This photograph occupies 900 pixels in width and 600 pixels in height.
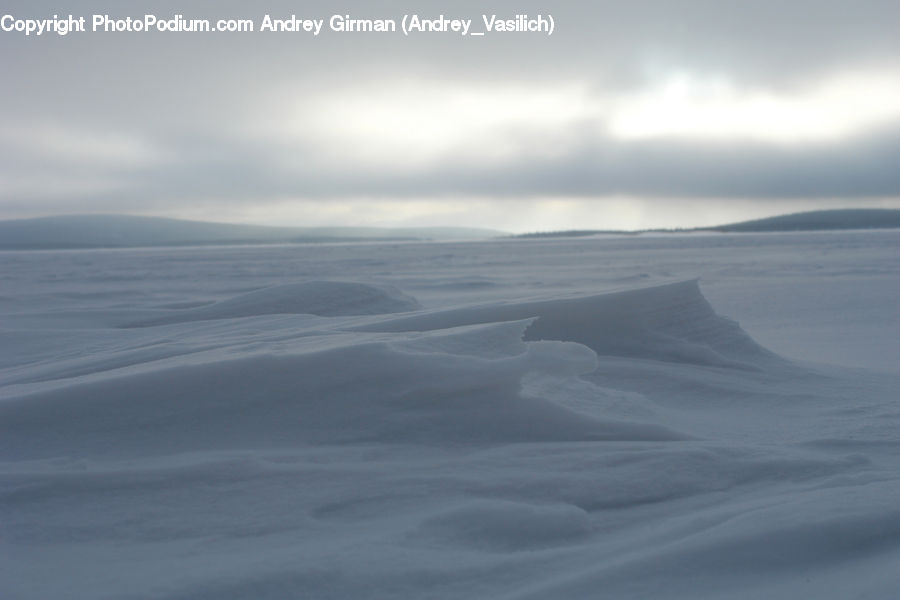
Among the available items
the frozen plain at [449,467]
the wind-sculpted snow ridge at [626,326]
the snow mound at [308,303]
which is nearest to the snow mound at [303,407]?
the frozen plain at [449,467]

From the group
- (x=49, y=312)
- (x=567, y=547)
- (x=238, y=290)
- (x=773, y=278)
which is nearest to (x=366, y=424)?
(x=567, y=547)

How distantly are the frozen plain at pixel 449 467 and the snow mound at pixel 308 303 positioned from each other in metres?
1.20

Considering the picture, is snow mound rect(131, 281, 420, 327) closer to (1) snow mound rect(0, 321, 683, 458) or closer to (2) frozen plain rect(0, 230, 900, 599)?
(2) frozen plain rect(0, 230, 900, 599)

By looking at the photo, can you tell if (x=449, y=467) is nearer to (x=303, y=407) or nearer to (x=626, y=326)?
(x=303, y=407)

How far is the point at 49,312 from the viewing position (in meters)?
5.29

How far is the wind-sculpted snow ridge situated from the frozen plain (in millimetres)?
13

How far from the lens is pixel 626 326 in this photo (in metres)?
3.05

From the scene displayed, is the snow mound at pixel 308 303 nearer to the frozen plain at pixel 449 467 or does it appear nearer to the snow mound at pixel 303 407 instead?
the frozen plain at pixel 449 467

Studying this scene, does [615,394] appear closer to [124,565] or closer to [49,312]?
[124,565]

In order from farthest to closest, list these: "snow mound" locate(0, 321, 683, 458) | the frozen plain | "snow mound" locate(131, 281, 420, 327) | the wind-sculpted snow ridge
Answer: "snow mound" locate(131, 281, 420, 327) < the wind-sculpted snow ridge < "snow mound" locate(0, 321, 683, 458) < the frozen plain

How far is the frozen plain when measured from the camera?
123cm

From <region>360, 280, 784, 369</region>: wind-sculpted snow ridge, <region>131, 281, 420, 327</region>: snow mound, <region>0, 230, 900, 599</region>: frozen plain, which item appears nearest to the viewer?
<region>0, 230, 900, 599</region>: frozen plain

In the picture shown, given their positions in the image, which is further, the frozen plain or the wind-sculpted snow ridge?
the wind-sculpted snow ridge

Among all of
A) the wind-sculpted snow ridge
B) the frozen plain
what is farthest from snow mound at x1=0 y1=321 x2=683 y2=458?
the wind-sculpted snow ridge
